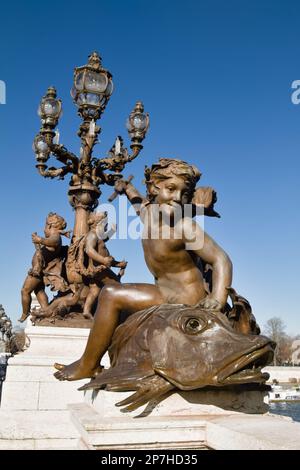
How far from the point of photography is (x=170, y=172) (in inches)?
137

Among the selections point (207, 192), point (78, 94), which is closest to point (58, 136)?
point (78, 94)

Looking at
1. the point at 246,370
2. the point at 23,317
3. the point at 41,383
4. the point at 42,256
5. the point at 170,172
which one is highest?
the point at 170,172

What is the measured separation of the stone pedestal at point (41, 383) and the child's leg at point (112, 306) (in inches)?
41.8

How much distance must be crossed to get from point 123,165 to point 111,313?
21.4ft

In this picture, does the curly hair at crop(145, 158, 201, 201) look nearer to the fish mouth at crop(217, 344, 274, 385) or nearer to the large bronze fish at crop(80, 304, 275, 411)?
the large bronze fish at crop(80, 304, 275, 411)

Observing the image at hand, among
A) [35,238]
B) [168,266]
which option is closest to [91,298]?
[35,238]

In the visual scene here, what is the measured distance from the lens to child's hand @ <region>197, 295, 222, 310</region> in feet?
10.1

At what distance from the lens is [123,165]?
31.3 feet

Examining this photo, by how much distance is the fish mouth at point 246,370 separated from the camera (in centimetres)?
271

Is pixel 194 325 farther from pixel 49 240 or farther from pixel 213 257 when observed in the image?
pixel 49 240

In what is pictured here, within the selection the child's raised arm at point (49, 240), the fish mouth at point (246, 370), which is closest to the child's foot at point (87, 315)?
the child's raised arm at point (49, 240)

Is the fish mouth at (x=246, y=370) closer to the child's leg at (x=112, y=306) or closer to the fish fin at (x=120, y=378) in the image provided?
the fish fin at (x=120, y=378)

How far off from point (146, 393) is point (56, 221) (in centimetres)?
630
